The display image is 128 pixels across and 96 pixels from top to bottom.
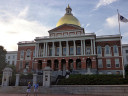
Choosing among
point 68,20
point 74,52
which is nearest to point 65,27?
point 68,20

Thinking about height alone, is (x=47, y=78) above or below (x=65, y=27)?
below

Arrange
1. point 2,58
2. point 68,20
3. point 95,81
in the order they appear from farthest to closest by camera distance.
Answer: point 68,20
point 2,58
point 95,81

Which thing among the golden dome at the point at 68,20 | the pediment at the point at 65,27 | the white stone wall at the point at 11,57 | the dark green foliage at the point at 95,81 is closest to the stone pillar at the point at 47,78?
the dark green foliage at the point at 95,81

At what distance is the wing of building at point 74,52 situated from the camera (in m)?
44.3

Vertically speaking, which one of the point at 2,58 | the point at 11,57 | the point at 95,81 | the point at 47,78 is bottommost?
the point at 95,81

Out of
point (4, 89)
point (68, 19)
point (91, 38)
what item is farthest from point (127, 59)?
point (4, 89)

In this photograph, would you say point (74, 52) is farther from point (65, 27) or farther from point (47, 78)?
point (47, 78)

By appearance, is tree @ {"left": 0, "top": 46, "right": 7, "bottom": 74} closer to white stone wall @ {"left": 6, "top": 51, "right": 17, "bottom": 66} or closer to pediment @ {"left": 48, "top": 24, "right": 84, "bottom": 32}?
pediment @ {"left": 48, "top": 24, "right": 84, "bottom": 32}

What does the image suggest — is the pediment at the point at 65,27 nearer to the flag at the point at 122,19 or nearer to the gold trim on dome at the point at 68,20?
the gold trim on dome at the point at 68,20

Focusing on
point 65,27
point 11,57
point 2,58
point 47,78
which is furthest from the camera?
point 11,57

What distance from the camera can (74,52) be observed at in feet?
149

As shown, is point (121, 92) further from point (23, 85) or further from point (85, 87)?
point (23, 85)

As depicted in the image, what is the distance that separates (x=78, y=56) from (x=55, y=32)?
537 inches

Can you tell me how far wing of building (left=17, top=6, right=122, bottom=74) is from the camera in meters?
44.3
